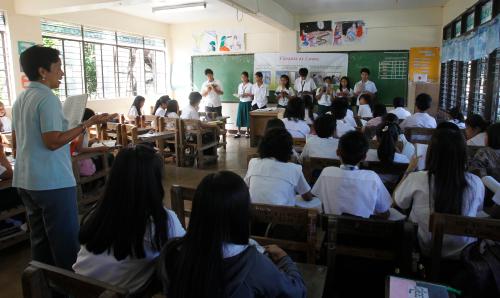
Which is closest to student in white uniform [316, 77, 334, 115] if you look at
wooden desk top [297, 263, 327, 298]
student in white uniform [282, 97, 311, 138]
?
student in white uniform [282, 97, 311, 138]

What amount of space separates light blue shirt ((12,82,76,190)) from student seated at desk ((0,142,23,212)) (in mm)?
1072

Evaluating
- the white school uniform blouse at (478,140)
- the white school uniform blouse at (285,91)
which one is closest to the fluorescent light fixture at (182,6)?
the white school uniform blouse at (285,91)

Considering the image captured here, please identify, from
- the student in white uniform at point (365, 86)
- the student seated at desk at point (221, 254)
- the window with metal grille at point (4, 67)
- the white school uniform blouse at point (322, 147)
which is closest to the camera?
the student seated at desk at point (221, 254)

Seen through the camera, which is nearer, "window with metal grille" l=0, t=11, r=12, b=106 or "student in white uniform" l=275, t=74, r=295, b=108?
"window with metal grille" l=0, t=11, r=12, b=106

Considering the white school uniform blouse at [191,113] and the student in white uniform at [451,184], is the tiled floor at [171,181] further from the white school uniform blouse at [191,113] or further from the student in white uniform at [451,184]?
the student in white uniform at [451,184]

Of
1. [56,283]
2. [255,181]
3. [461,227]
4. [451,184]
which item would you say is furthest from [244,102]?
[56,283]

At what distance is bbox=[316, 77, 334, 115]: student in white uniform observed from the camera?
7828 mm

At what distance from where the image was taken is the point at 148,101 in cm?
894

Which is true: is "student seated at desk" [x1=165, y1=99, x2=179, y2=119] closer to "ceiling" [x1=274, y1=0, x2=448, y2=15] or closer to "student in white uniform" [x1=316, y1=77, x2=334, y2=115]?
"ceiling" [x1=274, y1=0, x2=448, y2=15]

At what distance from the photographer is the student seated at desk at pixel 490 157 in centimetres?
255

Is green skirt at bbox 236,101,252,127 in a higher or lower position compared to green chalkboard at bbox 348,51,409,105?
lower

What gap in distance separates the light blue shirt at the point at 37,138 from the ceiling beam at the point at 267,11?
12.2ft

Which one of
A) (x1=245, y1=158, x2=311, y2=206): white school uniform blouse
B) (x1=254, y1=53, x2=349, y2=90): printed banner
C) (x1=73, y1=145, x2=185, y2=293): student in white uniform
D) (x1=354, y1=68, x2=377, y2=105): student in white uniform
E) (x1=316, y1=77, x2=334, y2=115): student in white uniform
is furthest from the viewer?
(x1=254, y1=53, x2=349, y2=90): printed banner

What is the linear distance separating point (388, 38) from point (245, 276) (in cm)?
771
